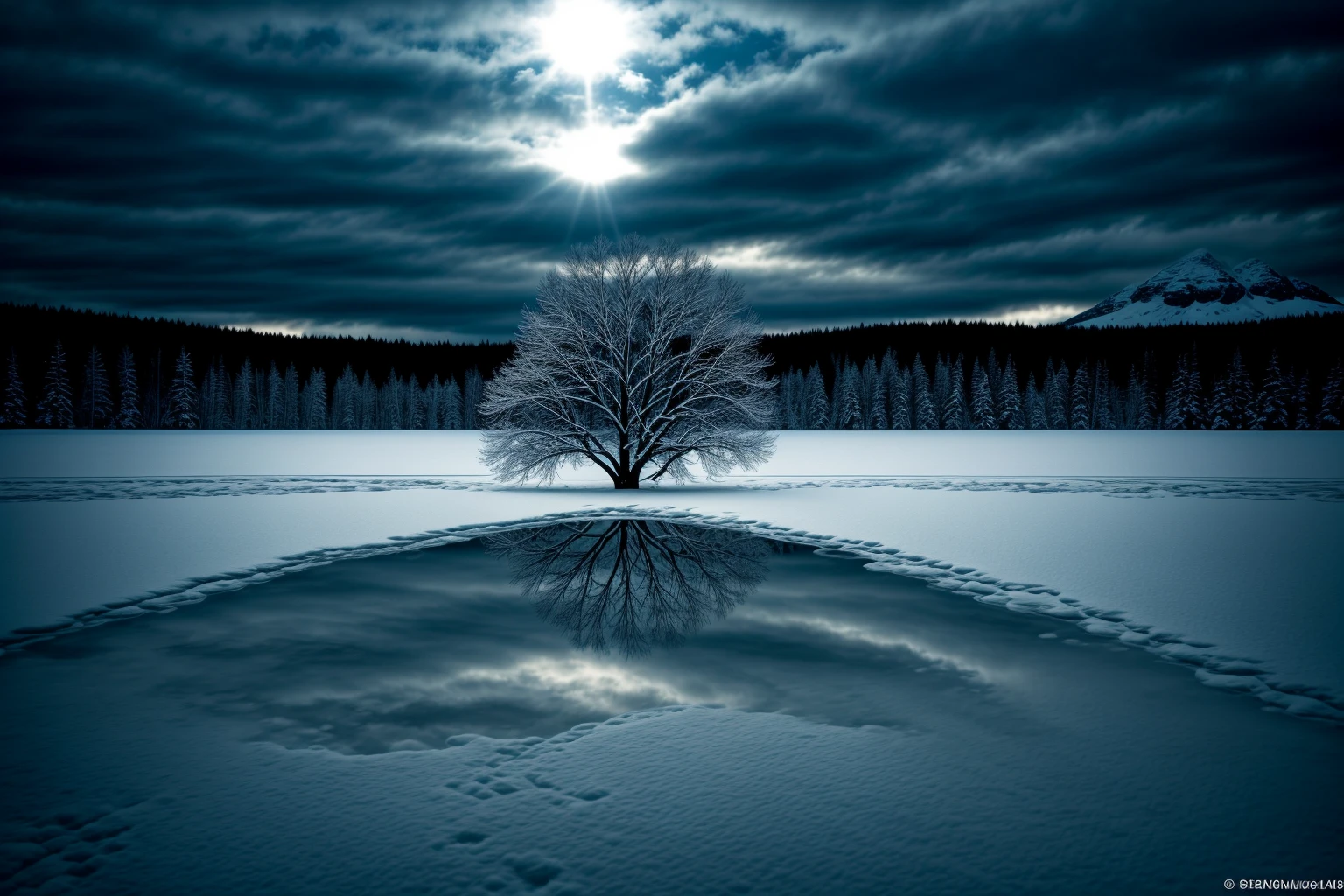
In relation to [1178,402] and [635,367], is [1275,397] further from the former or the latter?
[635,367]

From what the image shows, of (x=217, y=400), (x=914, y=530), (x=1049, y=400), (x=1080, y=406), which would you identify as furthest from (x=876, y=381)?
(x=217, y=400)

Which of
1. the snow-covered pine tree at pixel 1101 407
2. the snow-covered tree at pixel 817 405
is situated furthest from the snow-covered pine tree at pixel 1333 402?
the snow-covered tree at pixel 817 405

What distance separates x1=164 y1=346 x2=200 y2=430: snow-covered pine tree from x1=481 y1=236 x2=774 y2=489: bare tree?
105292 millimetres

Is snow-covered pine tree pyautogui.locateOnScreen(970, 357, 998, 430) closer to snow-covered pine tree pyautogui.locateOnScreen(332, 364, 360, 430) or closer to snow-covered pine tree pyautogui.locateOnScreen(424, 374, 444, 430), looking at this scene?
snow-covered pine tree pyautogui.locateOnScreen(424, 374, 444, 430)

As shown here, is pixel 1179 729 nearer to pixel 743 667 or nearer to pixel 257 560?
pixel 743 667

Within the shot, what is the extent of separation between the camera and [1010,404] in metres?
114

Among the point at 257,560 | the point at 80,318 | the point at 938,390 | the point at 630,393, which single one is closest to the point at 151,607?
the point at 257,560

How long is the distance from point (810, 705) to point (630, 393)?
69.8 ft

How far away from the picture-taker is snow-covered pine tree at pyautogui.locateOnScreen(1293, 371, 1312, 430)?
102 meters

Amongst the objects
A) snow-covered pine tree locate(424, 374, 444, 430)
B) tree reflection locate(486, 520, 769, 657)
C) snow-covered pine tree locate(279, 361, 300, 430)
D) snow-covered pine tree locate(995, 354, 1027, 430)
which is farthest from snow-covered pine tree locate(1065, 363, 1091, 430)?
snow-covered pine tree locate(279, 361, 300, 430)

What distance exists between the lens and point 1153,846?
4.42 metres

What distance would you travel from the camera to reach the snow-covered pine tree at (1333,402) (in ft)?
327

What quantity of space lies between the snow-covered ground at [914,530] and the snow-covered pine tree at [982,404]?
74.0m

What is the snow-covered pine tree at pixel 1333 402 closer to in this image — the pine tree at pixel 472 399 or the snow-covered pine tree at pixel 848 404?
the snow-covered pine tree at pixel 848 404
